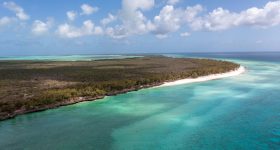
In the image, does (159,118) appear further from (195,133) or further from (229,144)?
(229,144)

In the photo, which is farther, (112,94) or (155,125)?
(112,94)

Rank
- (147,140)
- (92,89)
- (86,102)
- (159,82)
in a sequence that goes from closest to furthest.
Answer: (147,140) < (86,102) < (92,89) < (159,82)

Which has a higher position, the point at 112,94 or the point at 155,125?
the point at 112,94

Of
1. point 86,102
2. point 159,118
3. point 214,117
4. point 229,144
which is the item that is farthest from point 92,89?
point 229,144

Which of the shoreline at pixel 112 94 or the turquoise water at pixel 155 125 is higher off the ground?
the shoreline at pixel 112 94

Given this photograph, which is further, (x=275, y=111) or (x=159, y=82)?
(x=159, y=82)

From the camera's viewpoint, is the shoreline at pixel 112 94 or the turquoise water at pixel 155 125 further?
the shoreline at pixel 112 94

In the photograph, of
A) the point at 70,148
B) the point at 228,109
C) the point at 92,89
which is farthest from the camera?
the point at 92,89
